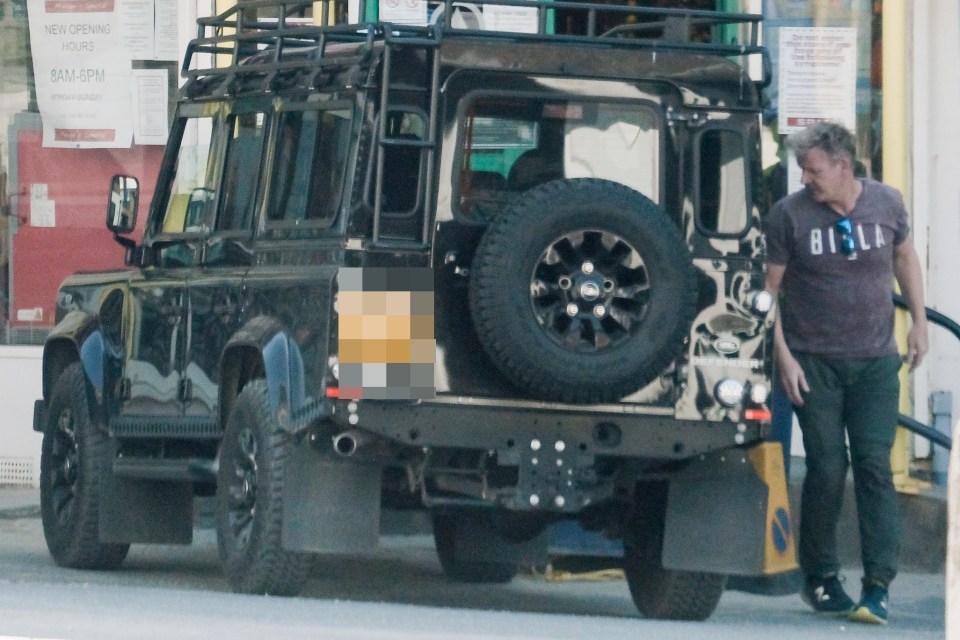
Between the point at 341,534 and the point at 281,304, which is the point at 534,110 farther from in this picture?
the point at 341,534

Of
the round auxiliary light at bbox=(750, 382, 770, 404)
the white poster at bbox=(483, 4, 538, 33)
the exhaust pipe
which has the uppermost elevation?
the white poster at bbox=(483, 4, 538, 33)

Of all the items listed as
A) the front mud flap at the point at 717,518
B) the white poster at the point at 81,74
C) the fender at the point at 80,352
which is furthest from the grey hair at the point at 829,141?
the white poster at the point at 81,74

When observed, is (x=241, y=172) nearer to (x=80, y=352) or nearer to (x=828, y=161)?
(x=80, y=352)

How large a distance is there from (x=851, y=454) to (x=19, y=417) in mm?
5887

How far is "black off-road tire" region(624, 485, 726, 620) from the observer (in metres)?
8.09

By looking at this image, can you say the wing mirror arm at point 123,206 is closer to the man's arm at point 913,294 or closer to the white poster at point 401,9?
the white poster at point 401,9

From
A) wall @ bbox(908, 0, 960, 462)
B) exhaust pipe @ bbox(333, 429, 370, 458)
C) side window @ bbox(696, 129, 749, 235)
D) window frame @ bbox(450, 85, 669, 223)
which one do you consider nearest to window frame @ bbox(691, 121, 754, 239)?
side window @ bbox(696, 129, 749, 235)

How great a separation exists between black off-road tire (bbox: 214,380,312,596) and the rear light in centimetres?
166

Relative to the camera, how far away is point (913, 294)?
28.2 feet

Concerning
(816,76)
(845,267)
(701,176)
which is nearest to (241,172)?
(701,176)

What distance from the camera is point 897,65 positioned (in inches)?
448

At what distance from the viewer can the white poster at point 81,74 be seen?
41.9ft

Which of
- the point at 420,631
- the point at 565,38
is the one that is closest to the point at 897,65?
the point at 565,38

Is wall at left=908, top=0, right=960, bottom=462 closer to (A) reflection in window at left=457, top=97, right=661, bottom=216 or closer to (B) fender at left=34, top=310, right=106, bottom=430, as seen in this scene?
(A) reflection in window at left=457, top=97, right=661, bottom=216
